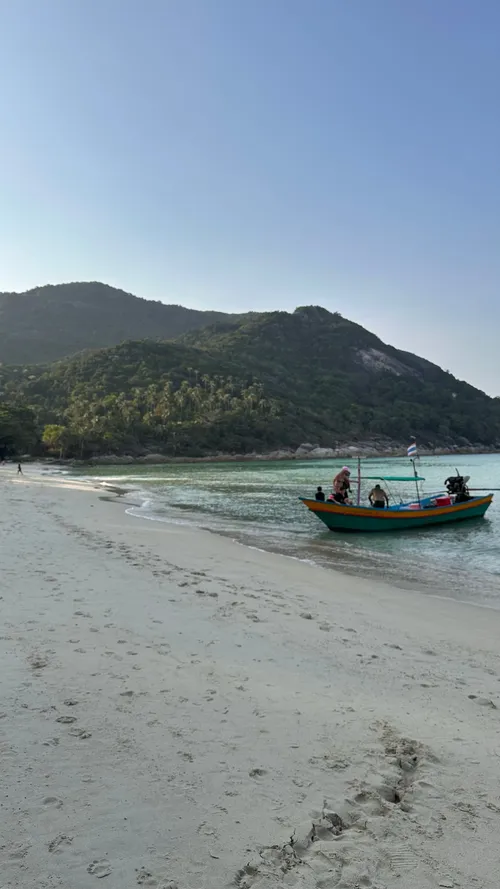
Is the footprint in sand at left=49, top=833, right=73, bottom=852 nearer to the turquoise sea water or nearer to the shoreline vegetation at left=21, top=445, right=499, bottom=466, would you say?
the turquoise sea water

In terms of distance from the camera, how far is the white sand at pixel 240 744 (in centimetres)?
279

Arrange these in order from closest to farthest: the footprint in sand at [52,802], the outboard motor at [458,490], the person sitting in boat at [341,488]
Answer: the footprint in sand at [52,802] < the person sitting in boat at [341,488] < the outboard motor at [458,490]

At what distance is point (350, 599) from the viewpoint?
9672 millimetres

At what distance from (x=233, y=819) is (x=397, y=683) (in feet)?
9.83

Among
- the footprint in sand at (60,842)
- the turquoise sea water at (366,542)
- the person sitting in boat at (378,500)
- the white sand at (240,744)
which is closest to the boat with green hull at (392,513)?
the person sitting in boat at (378,500)

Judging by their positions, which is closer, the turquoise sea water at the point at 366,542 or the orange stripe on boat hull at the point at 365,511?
the turquoise sea water at the point at 366,542

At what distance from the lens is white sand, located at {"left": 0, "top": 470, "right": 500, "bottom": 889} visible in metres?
2.79

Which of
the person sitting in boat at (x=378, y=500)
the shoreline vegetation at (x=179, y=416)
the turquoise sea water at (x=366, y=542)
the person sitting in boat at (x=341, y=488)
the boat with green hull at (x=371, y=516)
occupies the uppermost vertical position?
the shoreline vegetation at (x=179, y=416)

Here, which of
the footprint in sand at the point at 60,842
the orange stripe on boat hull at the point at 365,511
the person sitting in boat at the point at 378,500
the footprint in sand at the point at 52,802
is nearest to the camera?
the footprint in sand at the point at 60,842

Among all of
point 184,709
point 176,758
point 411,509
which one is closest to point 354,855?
point 176,758

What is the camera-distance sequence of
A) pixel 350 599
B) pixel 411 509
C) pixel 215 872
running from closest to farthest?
pixel 215 872, pixel 350 599, pixel 411 509

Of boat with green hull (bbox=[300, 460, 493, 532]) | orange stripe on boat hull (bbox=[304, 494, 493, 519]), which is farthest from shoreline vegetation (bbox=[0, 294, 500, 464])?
boat with green hull (bbox=[300, 460, 493, 532])

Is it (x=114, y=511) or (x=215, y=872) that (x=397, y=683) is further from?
(x=114, y=511)

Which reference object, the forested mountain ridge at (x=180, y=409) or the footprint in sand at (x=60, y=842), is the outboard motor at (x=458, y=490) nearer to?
the footprint in sand at (x=60, y=842)
